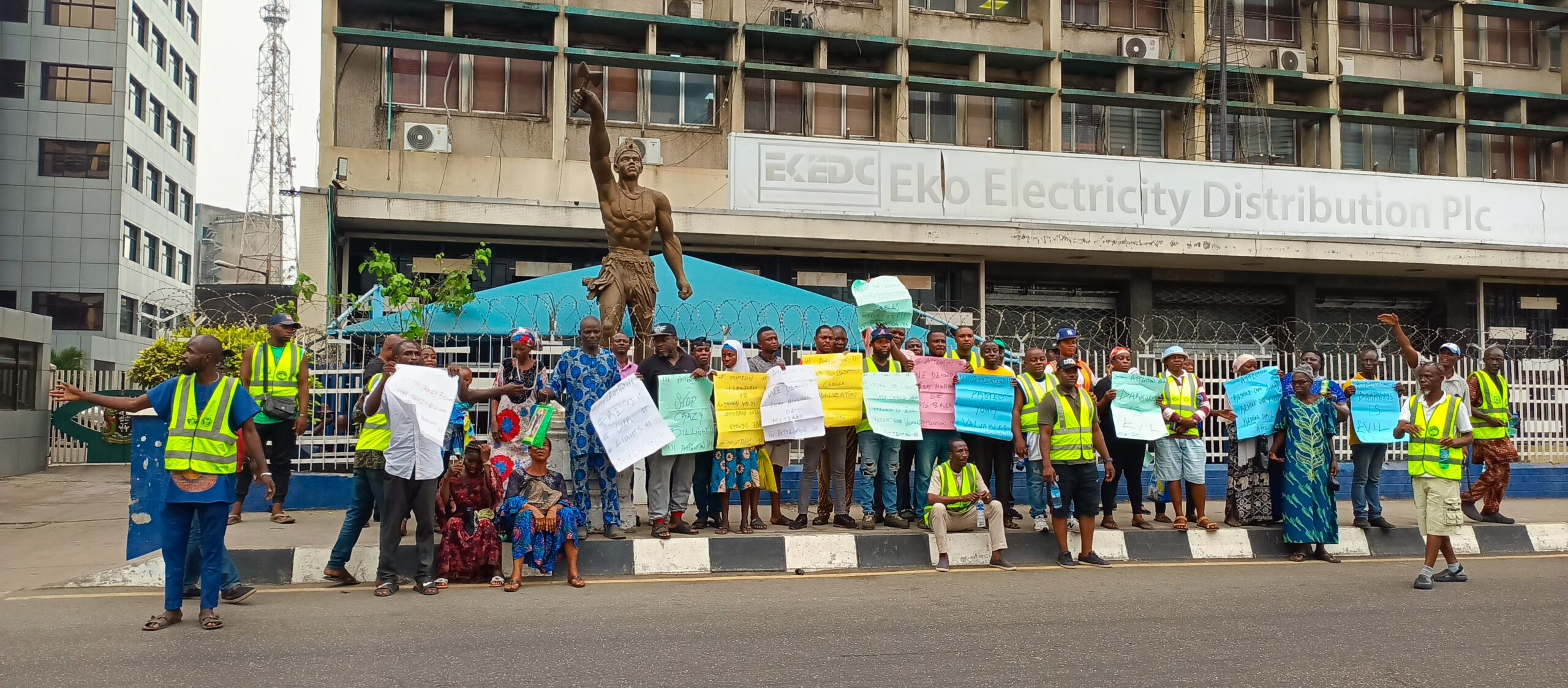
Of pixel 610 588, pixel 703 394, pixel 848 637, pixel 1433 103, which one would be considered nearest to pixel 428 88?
pixel 703 394

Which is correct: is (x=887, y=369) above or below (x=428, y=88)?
below

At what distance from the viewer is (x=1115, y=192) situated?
60.3 ft

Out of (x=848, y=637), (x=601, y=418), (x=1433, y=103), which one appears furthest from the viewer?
(x=1433, y=103)

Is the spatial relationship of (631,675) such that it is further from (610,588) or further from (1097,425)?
(1097,425)

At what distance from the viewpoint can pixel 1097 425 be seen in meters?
9.02

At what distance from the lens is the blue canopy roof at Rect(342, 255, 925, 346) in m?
11.6

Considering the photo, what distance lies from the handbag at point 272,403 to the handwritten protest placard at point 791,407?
4130 mm

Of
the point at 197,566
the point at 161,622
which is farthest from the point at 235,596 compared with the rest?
the point at 161,622

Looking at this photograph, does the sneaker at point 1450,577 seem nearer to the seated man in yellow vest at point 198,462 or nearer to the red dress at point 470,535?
the red dress at point 470,535

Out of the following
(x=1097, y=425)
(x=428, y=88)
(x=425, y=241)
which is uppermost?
(x=428, y=88)

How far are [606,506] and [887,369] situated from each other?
2645 mm

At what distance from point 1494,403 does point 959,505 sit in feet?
19.9

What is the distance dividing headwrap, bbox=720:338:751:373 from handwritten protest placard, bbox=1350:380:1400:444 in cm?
581

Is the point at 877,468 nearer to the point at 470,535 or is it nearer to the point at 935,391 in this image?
the point at 935,391
